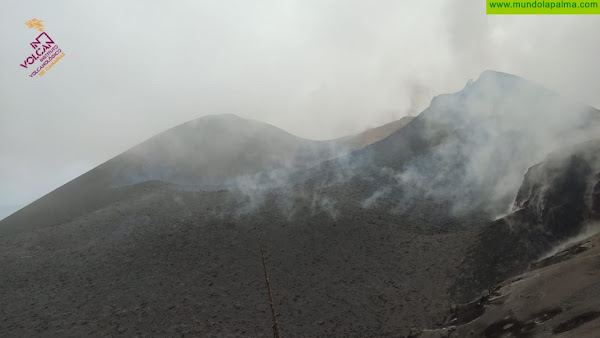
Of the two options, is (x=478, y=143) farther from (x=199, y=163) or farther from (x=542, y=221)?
(x=199, y=163)

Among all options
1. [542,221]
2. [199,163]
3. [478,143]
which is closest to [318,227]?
[542,221]

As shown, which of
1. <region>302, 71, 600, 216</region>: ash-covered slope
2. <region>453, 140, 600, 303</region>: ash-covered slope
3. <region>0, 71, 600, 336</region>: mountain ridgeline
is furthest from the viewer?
<region>302, 71, 600, 216</region>: ash-covered slope

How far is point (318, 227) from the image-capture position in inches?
1667

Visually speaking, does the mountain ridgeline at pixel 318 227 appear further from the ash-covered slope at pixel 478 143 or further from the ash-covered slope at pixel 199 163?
the ash-covered slope at pixel 199 163

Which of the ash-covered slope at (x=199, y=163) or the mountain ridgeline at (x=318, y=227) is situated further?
the ash-covered slope at (x=199, y=163)

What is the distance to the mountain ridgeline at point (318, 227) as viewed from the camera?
105 ft

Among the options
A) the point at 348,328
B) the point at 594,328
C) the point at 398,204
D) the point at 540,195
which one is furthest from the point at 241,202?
the point at 594,328

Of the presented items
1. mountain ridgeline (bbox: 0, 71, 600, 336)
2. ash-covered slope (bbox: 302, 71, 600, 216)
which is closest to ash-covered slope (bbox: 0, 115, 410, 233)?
mountain ridgeline (bbox: 0, 71, 600, 336)

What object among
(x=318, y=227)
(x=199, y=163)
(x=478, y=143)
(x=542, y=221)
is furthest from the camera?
(x=199, y=163)

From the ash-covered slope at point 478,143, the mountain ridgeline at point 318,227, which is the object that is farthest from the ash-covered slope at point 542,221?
the ash-covered slope at point 478,143

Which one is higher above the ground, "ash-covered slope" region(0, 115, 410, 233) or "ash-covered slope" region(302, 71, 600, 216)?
"ash-covered slope" region(0, 115, 410, 233)

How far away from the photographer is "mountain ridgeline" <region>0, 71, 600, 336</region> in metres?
32.0

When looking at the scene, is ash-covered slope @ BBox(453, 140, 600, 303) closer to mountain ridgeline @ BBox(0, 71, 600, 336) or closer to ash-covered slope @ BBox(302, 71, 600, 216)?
mountain ridgeline @ BBox(0, 71, 600, 336)

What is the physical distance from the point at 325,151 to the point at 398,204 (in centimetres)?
1980
